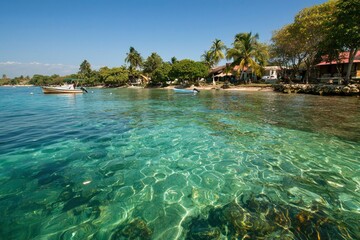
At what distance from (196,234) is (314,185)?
10.8 ft

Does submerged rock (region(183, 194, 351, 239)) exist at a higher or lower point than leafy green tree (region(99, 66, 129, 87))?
lower

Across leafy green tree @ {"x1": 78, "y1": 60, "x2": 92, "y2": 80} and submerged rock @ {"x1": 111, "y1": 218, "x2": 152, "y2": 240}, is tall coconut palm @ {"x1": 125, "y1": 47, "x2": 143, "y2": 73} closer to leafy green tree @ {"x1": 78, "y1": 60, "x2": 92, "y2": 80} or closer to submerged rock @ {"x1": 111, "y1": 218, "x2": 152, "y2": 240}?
leafy green tree @ {"x1": 78, "y1": 60, "x2": 92, "y2": 80}

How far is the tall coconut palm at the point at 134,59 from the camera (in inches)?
3297

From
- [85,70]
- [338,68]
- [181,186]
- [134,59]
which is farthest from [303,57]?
[85,70]

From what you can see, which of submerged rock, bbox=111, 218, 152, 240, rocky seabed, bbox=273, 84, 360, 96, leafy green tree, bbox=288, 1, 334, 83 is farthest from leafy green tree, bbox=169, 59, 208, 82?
submerged rock, bbox=111, 218, 152, 240

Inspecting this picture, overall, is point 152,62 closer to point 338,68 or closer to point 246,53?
point 246,53

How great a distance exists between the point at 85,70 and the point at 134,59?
145 ft

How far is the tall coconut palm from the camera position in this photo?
275 ft

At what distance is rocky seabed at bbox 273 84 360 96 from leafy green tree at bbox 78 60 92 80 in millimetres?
100509

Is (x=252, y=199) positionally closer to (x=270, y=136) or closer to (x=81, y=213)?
(x=81, y=213)

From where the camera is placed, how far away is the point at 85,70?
11338cm

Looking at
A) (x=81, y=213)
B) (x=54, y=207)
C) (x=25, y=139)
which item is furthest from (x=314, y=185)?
(x=25, y=139)

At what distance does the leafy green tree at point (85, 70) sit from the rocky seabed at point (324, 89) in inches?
3957

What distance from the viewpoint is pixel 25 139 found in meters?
9.03
